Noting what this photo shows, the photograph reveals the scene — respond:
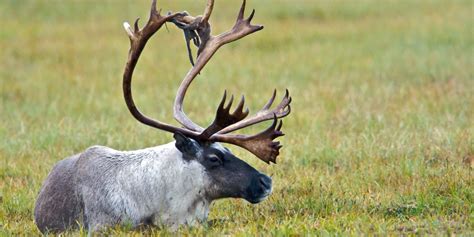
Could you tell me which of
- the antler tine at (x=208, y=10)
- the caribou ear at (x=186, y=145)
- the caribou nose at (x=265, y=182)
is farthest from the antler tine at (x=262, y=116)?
the antler tine at (x=208, y=10)

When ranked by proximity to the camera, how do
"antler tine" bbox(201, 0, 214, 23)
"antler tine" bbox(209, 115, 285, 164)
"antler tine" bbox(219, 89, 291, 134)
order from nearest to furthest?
1. "antler tine" bbox(209, 115, 285, 164)
2. "antler tine" bbox(219, 89, 291, 134)
3. "antler tine" bbox(201, 0, 214, 23)

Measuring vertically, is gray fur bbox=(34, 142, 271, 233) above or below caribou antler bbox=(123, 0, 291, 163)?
below

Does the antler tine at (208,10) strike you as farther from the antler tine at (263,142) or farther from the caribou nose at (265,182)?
the caribou nose at (265,182)

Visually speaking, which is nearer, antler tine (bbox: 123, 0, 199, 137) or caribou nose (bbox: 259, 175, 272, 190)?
caribou nose (bbox: 259, 175, 272, 190)

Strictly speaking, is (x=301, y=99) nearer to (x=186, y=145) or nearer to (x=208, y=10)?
(x=208, y=10)

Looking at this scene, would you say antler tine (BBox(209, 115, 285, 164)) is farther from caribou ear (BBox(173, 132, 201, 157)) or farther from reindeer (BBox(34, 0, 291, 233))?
caribou ear (BBox(173, 132, 201, 157))

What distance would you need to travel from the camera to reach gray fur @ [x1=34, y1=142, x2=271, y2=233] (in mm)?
7684

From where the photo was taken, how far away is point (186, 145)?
765 cm

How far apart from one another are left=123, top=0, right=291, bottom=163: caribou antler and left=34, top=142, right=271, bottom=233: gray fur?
16cm

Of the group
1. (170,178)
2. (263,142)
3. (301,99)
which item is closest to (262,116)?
(263,142)

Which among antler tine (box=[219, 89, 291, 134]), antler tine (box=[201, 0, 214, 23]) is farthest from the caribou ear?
antler tine (box=[201, 0, 214, 23])

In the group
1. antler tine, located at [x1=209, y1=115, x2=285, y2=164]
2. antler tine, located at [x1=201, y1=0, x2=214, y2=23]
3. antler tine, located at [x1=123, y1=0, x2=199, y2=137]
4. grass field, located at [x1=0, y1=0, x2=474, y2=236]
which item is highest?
antler tine, located at [x1=201, y1=0, x2=214, y2=23]

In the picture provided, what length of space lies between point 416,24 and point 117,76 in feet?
25.7

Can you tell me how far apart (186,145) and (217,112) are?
346mm
